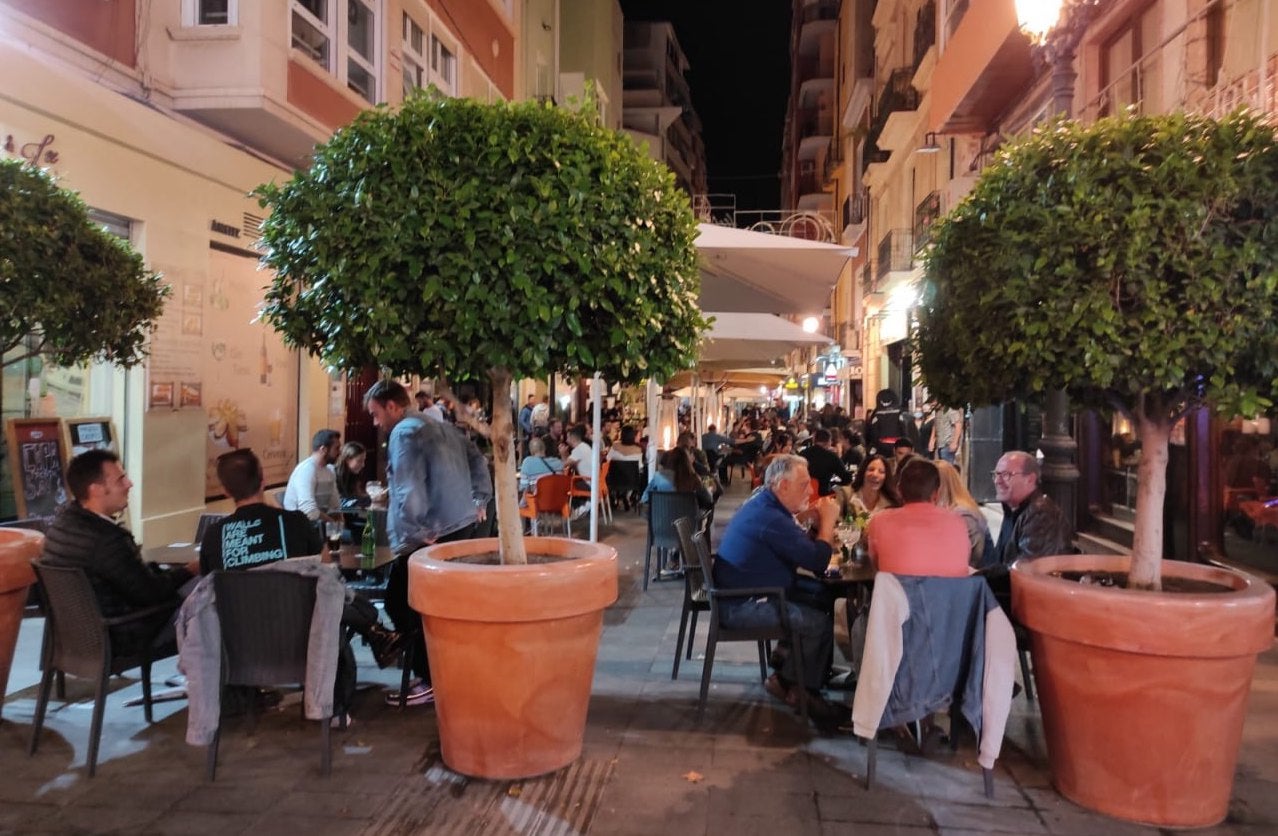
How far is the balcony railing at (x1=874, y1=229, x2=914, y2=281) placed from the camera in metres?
20.2

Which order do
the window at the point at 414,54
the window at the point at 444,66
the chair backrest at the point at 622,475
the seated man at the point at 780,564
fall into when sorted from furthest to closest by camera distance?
1. the window at the point at 444,66
2. the window at the point at 414,54
3. the chair backrest at the point at 622,475
4. the seated man at the point at 780,564

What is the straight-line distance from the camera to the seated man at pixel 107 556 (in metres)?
4.45

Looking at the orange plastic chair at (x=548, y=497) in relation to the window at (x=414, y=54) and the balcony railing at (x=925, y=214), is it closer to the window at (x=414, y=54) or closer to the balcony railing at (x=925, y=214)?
the window at (x=414, y=54)

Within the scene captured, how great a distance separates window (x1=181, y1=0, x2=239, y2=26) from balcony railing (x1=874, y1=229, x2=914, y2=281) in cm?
1368

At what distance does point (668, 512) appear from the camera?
824 cm

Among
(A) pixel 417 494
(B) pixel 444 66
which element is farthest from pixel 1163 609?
(B) pixel 444 66

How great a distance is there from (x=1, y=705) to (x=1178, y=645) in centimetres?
537

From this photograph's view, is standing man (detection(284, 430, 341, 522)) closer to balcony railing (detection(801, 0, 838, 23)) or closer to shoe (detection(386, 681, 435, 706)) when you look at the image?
shoe (detection(386, 681, 435, 706))

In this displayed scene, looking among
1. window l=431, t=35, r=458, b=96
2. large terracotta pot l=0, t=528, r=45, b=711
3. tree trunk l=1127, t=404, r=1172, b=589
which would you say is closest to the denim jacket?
large terracotta pot l=0, t=528, r=45, b=711

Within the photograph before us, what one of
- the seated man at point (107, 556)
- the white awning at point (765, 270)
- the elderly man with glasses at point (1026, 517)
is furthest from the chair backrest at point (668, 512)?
the seated man at point (107, 556)

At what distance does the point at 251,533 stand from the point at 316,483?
10.8ft

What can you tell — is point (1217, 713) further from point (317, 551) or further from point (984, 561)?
point (317, 551)

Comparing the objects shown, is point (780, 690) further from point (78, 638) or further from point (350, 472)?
point (350, 472)

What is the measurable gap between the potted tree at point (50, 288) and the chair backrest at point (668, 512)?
4.20m
